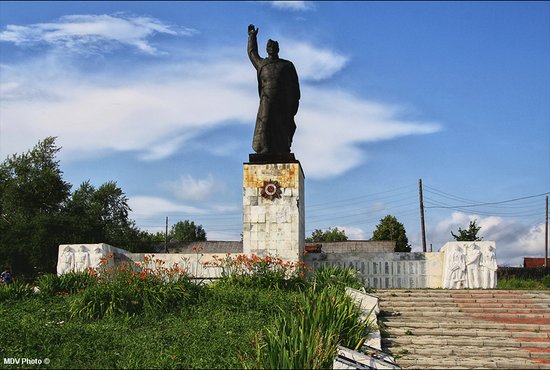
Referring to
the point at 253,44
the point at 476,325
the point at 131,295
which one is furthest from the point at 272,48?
the point at 476,325

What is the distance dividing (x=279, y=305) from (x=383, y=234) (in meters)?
38.4

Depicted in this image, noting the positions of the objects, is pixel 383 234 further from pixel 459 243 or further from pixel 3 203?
pixel 459 243

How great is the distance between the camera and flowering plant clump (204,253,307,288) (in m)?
13.0

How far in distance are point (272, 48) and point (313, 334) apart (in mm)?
10063

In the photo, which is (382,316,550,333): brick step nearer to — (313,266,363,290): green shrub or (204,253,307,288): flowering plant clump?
(313,266,363,290): green shrub

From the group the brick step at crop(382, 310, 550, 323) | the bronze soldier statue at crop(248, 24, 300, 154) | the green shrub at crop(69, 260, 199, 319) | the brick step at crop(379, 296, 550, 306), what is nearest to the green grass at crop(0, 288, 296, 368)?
the green shrub at crop(69, 260, 199, 319)

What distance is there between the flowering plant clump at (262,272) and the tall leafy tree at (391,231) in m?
33.5

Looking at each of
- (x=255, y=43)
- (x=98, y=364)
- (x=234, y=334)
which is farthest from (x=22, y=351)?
(x=255, y=43)

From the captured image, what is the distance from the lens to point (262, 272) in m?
13.4

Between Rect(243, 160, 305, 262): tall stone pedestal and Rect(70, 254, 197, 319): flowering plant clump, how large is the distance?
3.43 m

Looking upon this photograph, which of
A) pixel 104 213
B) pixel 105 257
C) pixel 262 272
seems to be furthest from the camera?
pixel 104 213

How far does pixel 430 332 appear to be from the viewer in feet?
33.7

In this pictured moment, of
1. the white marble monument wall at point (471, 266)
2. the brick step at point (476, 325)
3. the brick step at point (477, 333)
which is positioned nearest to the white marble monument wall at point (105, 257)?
the white marble monument wall at point (471, 266)

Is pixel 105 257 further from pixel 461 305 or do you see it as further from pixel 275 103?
pixel 461 305
